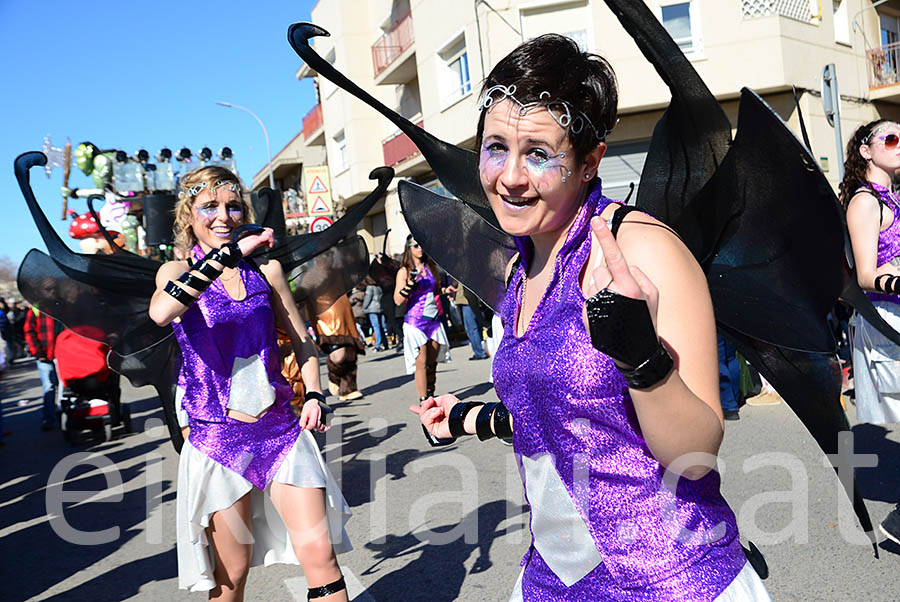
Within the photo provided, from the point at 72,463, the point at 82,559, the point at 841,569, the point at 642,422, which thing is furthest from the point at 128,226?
the point at 642,422

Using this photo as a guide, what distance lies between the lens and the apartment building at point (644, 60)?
666 inches

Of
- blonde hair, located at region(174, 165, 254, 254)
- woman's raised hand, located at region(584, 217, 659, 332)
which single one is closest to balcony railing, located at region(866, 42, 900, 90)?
blonde hair, located at region(174, 165, 254, 254)

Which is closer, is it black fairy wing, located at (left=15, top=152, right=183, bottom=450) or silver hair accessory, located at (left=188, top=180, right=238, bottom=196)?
silver hair accessory, located at (left=188, top=180, right=238, bottom=196)

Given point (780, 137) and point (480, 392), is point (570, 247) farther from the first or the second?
point (480, 392)

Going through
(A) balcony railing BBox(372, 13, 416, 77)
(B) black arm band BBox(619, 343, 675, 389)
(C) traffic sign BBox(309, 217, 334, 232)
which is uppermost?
(A) balcony railing BBox(372, 13, 416, 77)

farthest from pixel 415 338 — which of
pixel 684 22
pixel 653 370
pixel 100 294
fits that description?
pixel 684 22

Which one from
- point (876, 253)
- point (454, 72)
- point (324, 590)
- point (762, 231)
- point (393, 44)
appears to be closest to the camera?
point (762, 231)

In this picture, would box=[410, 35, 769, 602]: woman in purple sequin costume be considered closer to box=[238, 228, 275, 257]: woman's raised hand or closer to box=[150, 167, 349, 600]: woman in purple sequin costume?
box=[150, 167, 349, 600]: woman in purple sequin costume

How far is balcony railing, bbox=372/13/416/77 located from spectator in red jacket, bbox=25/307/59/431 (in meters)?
14.9

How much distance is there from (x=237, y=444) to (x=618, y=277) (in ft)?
7.62

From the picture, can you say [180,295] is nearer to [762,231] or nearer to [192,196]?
[192,196]

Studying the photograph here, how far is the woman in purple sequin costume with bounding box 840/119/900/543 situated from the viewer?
12.8ft

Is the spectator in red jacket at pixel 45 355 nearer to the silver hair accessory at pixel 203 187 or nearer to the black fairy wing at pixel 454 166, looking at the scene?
the silver hair accessory at pixel 203 187

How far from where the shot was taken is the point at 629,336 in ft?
4.25
